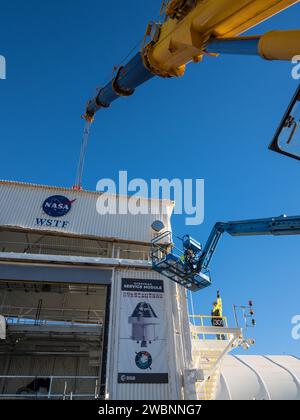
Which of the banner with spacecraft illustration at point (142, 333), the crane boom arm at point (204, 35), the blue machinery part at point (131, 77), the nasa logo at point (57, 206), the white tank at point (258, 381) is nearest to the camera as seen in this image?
the crane boom arm at point (204, 35)

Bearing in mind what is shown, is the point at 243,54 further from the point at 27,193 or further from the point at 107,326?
the point at 27,193

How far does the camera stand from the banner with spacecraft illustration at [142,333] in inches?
771

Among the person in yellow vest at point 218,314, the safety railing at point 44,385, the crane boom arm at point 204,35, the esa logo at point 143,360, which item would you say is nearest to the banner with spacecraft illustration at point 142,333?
the esa logo at point 143,360

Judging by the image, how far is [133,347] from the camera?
795 inches

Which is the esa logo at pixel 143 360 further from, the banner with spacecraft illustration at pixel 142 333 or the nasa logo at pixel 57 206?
the nasa logo at pixel 57 206

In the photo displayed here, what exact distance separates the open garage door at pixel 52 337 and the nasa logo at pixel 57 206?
4533mm

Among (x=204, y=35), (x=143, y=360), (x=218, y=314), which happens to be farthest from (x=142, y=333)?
(x=204, y=35)

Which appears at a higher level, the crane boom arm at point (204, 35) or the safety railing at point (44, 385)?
the crane boom arm at point (204, 35)

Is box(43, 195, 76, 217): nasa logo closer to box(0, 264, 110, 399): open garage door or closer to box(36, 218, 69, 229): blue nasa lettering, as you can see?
box(36, 218, 69, 229): blue nasa lettering

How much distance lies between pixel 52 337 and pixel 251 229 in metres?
17.0

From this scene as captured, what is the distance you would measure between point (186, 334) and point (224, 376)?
6934 mm

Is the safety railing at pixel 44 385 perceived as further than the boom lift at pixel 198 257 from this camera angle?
Yes

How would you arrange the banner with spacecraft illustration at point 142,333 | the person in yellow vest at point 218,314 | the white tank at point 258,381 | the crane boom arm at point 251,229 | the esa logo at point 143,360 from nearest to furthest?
the crane boom arm at point 251,229
the banner with spacecraft illustration at point 142,333
the esa logo at point 143,360
the person in yellow vest at point 218,314
the white tank at point 258,381
